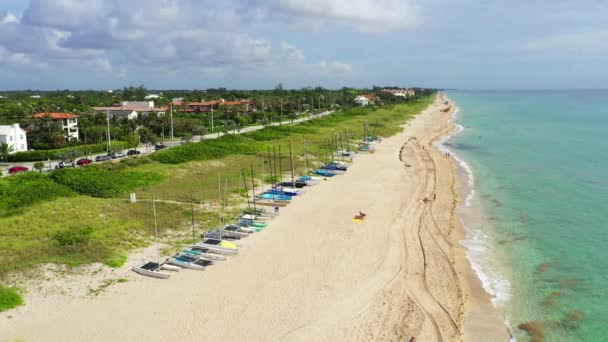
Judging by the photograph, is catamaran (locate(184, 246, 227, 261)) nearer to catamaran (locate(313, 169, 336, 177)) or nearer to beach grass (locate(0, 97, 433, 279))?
beach grass (locate(0, 97, 433, 279))

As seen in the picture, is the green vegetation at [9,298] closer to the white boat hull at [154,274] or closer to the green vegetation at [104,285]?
the green vegetation at [104,285]

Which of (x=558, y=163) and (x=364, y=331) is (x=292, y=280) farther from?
(x=558, y=163)

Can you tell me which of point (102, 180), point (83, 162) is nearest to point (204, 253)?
point (102, 180)

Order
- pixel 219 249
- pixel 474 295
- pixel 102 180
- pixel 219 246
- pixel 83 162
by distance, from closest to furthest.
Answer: pixel 474 295 < pixel 219 249 < pixel 219 246 < pixel 102 180 < pixel 83 162

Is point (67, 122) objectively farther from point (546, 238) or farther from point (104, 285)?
point (546, 238)

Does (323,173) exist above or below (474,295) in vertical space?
above

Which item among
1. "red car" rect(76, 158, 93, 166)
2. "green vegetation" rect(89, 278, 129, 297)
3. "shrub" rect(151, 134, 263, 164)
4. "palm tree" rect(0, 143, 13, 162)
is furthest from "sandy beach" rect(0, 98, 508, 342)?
"palm tree" rect(0, 143, 13, 162)

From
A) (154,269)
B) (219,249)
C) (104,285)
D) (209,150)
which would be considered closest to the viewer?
(104,285)

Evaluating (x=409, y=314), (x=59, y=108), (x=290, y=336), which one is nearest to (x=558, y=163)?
(x=409, y=314)
